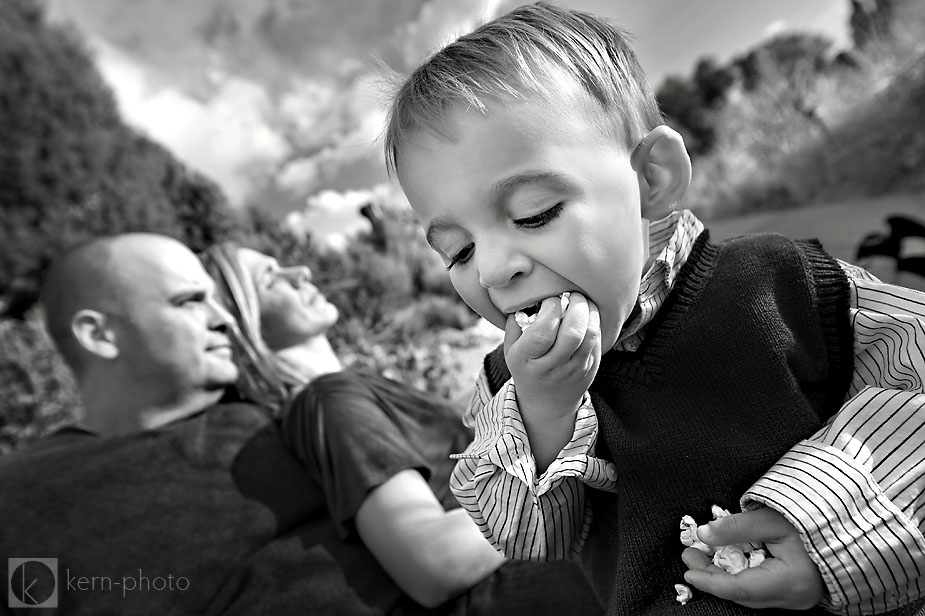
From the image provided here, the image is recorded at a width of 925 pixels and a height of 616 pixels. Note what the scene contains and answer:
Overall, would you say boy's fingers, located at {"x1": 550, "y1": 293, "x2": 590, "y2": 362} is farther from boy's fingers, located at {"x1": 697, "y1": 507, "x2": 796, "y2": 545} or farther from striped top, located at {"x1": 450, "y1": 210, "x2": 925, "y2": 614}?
boy's fingers, located at {"x1": 697, "y1": 507, "x2": 796, "y2": 545}

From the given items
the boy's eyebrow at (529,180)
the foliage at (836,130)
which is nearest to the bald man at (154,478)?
the boy's eyebrow at (529,180)

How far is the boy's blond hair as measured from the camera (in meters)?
1.16

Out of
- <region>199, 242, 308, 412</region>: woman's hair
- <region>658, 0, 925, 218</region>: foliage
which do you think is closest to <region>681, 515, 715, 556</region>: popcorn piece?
<region>199, 242, 308, 412</region>: woman's hair

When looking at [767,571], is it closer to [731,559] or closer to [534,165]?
[731,559]

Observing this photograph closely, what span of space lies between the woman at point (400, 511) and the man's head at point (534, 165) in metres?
0.99

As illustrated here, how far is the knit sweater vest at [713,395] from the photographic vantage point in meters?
1.19

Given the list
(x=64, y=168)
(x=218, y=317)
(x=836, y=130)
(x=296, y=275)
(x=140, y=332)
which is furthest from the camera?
(x=64, y=168)

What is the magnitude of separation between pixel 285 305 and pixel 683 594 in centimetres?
226

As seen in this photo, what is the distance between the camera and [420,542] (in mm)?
1938

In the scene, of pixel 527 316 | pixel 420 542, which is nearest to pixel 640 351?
pixel 527 316

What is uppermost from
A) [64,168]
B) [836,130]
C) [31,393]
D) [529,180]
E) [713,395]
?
[64,168]

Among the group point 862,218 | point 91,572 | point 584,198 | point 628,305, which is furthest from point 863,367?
point 862,218

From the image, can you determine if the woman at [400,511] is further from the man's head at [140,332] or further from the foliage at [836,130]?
the foliage at [836,130]

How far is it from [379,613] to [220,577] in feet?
1.73
